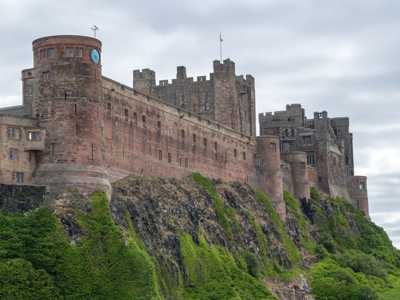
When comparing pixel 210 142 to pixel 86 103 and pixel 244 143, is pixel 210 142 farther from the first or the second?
pixel 86 103

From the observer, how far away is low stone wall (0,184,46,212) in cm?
7394

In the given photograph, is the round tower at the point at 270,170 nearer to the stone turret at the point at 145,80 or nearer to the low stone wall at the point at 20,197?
the stone turret at the point at 145,80

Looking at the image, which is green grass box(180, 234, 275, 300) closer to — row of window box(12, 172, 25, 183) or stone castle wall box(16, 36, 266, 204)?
stone castle wall box(16, 36, 266, 204)

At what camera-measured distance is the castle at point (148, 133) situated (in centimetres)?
7838

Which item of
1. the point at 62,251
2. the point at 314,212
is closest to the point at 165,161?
the point at 62,251

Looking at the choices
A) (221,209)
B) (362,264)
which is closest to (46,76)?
(221,209)

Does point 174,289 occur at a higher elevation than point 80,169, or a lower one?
lower

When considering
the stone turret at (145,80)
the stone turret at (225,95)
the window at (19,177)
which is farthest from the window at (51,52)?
the stone turret at (145,80)

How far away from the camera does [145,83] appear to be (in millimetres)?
131500

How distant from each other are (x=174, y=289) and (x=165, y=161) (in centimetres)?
1815

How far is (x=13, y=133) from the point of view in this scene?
256 ft

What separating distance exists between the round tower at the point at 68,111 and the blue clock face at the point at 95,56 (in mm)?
79

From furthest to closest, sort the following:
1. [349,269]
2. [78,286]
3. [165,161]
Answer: [349,269], [165,161], [78,286]

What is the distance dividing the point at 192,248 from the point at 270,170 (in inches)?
1256
